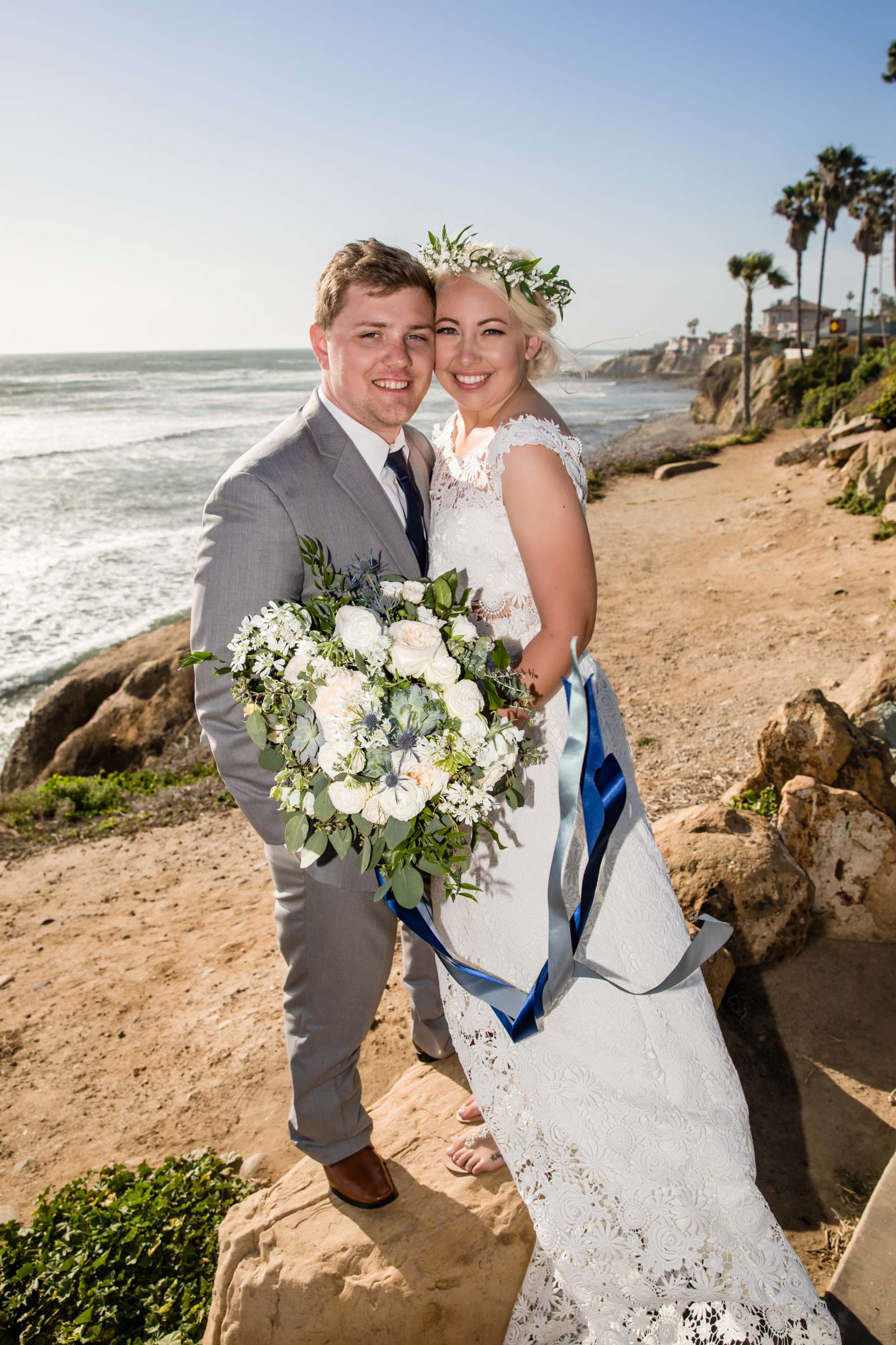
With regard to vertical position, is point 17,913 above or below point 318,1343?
below

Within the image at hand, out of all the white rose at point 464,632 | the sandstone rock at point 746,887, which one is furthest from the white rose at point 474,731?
the sandstone rock at point 746,887

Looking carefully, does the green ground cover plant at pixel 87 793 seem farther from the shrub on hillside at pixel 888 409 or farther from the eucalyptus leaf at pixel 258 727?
the shrub on hillside at pixel 888 409

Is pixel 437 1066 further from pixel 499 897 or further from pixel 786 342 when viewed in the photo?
pixel 786 342

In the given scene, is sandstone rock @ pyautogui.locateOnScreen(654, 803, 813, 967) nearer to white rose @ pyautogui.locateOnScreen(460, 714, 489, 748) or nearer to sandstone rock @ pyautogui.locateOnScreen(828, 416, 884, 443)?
white rose @ pyautogui.locateOnScreen(460, 714, 489, 748)

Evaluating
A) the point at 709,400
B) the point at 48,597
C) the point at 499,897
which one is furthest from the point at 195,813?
the point at 709,400

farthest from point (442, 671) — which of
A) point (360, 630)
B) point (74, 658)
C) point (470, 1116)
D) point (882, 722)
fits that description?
point (74, 658)

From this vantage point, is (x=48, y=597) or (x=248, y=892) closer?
(x=248, y=892)

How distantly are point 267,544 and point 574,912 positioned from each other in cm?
148

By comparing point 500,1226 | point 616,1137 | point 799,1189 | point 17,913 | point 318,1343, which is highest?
point 616,1137

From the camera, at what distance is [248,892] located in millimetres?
6121

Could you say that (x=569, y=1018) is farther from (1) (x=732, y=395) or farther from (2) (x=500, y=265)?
(1) (x=732, y=395)

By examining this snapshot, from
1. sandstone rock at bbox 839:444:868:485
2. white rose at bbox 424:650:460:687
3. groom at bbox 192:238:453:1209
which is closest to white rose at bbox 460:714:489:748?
white rose at bbox 424:650:460:687

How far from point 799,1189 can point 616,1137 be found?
4.45 feet

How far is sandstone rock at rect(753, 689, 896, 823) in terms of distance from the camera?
488cm
